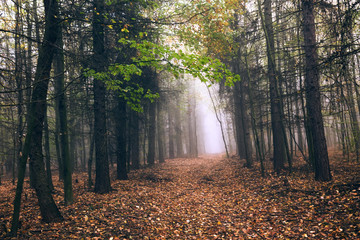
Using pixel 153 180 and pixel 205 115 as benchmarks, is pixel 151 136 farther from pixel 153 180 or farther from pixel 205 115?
pixel 205 115

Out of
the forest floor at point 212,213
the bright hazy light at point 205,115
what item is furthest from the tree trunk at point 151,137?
the bright hazy light at point 205,115

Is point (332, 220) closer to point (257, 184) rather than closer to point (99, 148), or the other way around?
point (257, 184)

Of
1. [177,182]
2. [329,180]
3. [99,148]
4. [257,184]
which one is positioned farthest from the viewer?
[177,182]

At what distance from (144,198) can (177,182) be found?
4.11m

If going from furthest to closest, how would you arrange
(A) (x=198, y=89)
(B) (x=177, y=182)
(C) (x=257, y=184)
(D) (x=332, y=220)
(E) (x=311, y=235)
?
1. (A) (x=198, y=89)
2. (B) (x=177, y=182)
3. (C) (x=257, y=184)
4. (D) (x=332, y=220)
5. (E) (x=311, y=235)

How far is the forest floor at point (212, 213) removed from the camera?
524 centimetres

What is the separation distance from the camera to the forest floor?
Answer: 5.24m

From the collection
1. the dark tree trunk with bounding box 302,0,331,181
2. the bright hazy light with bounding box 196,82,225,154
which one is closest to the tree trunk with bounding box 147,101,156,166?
the dark tree trunk with bounding box 302,0,331,181

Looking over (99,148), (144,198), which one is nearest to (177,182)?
(144,198)

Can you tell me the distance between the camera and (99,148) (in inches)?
350

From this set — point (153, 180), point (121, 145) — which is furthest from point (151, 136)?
point (153, 180)

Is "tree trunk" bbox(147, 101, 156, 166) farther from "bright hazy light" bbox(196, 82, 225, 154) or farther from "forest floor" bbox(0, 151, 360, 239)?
"bright hazy light" bbox(196, 82, 225, 154)

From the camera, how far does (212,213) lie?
7.31 metres

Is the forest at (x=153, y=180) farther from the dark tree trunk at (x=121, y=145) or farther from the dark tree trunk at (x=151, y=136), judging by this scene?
the dark tree trunk at (x=151, y=136)
